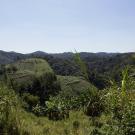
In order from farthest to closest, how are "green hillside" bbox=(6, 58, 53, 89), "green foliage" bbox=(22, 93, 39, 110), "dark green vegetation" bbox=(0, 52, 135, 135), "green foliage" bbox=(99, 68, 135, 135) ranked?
1. "green hillside" bbox=(6, 58, 53, 89)
2. "green foliage" bbox=(22, 93, 39, 110)
3. "dark green vegetation" bbox=(0, 52, 135, 135)
4. "green foliage" bbox=(99, 68, 135, 135)

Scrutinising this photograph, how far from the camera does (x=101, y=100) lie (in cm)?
640

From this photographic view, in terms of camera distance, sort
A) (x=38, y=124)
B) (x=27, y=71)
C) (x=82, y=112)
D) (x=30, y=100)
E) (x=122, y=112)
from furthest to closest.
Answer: (x=27, y=71), (x=30, y=100), (x=82, y=112), (x=38, y=124), (x=122, y=112)

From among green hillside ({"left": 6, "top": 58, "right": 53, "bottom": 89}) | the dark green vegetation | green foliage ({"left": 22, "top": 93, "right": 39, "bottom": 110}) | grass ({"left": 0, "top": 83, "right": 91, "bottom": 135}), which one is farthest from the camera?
green hillside ({"left": 6, "top": 58, "right": 53, "bottom": 89})

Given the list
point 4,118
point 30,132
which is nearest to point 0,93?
point 4,118

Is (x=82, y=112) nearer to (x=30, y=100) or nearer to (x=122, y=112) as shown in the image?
(x=122, y=112)

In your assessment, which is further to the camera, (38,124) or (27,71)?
(27,71)

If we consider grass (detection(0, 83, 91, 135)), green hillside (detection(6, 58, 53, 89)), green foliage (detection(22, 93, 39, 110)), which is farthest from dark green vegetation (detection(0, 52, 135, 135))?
green hillside (detection(6, 58, 53, 89))

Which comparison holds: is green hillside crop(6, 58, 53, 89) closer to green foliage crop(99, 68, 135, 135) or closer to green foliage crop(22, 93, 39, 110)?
green foliage crop(22, 93, 39, 110)

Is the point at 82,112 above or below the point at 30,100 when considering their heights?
above

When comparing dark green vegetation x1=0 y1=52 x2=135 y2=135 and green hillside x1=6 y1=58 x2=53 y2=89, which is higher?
dark green vegetation x1=0 y1=52 x2=135 y2=135

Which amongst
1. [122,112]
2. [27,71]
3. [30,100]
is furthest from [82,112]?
[27,71]

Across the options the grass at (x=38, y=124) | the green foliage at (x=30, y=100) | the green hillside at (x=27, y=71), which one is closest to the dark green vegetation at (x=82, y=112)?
the grass at (x=38, y=124)

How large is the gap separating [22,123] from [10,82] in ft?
5.22

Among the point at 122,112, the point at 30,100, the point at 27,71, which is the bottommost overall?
the point at 27,71
